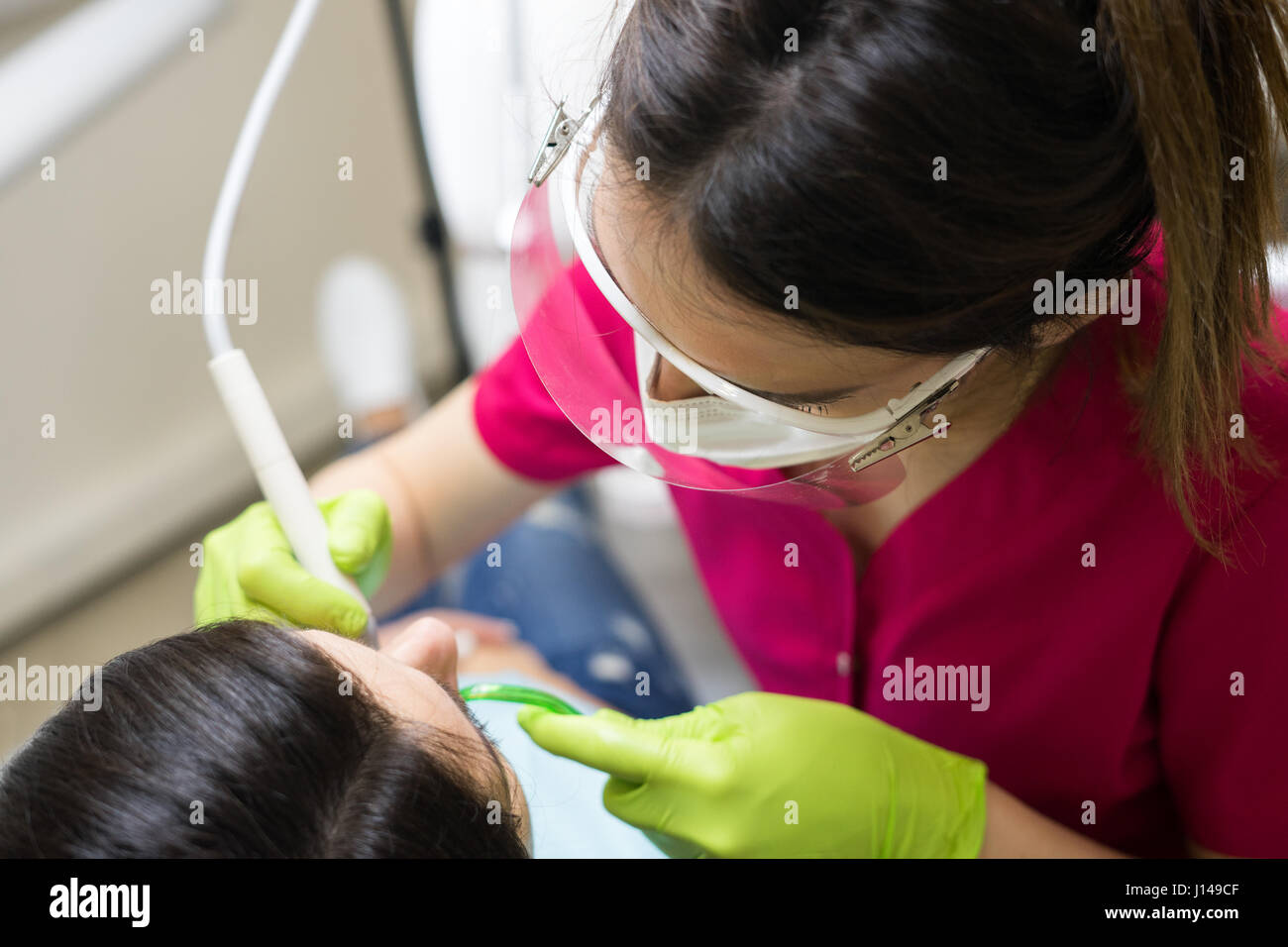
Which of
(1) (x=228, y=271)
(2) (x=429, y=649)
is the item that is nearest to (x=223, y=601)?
(2) (x=429, y=649)

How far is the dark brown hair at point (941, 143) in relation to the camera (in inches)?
18.8

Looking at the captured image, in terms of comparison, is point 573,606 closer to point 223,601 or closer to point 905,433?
point 223,601

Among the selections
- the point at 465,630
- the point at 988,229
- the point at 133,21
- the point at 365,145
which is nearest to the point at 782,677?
the point at 465,630

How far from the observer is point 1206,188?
0.52 m

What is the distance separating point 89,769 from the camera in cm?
55

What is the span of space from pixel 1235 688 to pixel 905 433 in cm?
33

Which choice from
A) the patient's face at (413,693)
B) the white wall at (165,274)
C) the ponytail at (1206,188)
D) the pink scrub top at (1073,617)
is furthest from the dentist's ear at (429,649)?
the white wall at (165,274)

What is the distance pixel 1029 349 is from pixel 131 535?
4.47ft

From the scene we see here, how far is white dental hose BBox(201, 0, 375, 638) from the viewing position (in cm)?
79

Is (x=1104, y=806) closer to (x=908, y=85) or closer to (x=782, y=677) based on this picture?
(x=782, y=677)

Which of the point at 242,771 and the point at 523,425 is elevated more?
the point at 523,425

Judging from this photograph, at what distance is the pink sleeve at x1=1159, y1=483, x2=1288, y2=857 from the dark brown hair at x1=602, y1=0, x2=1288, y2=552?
9.6 inches

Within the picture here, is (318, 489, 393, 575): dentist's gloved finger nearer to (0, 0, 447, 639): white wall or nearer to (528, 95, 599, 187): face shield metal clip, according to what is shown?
(528, 95, 599, 187): face shield metal clip
